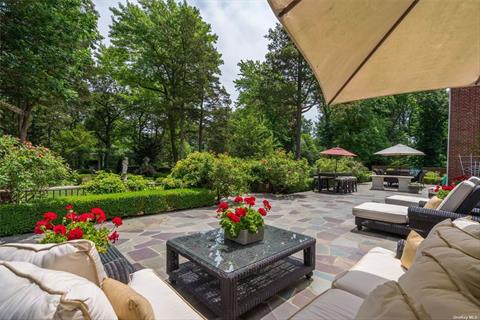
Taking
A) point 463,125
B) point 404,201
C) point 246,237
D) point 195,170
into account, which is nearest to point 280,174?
point 195,170

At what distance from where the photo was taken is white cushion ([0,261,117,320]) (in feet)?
2.70

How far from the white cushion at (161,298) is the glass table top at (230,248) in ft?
1.90

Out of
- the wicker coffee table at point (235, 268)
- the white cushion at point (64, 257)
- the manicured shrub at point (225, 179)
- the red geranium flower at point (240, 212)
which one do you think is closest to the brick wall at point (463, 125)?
the manicured shrub at point (225, 179)

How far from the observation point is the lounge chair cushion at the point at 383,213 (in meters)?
4.23

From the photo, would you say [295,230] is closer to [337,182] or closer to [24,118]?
[337,182]

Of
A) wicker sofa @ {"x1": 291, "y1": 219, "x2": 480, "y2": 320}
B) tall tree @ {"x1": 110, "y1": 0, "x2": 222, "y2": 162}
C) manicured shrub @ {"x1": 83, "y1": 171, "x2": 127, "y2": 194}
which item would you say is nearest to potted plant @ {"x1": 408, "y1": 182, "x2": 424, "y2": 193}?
wicker sofa @ {"x1": 291, "y1": 219, "x2": 480, "y2": 320}

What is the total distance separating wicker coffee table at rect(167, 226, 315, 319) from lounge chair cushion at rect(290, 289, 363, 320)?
698 millimetres

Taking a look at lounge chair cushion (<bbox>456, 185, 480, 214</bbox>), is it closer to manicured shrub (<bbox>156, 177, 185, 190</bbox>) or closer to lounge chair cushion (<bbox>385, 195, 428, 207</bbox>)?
lounge chair cushion (<bbox>385, 195, 428, 207</bbox>)

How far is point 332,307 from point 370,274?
64 centimetres

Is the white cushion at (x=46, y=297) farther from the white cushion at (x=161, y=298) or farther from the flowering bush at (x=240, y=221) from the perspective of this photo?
the flowering bush at (x=240, y=221)

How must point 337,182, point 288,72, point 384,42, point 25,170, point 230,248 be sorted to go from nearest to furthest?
point 384,42 → point 230,248 → point 25,170 → point 337,182 → point 288,72

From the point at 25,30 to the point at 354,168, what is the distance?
15.0 meters

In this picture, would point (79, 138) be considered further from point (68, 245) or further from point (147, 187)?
point (68, 245)

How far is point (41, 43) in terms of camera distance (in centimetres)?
602
